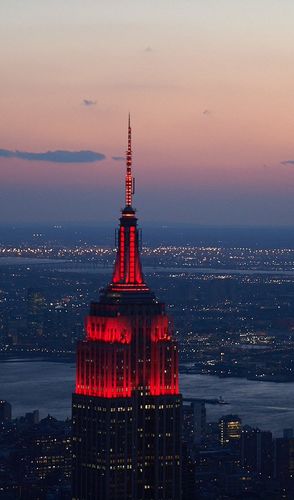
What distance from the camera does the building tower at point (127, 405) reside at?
52.2m

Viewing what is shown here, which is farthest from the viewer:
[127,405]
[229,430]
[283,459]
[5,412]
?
[5,412]

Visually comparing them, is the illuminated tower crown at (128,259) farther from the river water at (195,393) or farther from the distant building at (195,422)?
the river water at (195,393)

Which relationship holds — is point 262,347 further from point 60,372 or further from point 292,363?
point 60,372

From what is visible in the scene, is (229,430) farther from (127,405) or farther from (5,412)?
(127,405)

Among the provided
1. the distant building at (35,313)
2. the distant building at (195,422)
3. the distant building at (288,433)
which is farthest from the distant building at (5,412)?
the distant building at (35,313)

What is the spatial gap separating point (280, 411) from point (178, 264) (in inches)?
3997

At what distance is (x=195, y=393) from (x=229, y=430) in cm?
2101

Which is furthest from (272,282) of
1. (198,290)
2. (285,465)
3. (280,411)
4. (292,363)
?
(285,465)

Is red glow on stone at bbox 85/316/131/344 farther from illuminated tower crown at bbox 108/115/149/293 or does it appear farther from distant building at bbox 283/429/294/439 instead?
distant building at bbox 283/429/294/439

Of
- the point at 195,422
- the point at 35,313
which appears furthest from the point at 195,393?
the point at 35,313

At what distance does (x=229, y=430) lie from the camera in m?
82.1

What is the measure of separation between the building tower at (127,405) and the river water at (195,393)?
33.9 m

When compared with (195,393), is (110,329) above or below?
below

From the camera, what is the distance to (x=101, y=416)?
52156mm
